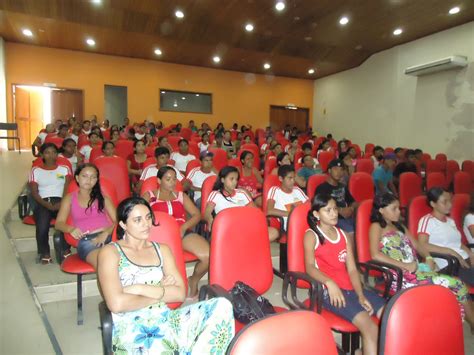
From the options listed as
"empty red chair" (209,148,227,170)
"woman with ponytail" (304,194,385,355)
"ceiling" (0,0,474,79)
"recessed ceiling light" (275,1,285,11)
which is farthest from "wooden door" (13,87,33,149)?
"woman with ponytail" (304,194,385,355)

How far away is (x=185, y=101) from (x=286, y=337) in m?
12.0

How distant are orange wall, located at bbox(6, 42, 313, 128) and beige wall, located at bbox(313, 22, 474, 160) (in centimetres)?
206

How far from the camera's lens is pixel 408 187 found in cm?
419

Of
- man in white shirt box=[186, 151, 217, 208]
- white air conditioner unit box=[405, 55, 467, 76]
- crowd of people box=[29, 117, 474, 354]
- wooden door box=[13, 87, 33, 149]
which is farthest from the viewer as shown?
wooden door box=[13, 87, 33, 149]

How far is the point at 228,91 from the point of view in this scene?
13.0 meters

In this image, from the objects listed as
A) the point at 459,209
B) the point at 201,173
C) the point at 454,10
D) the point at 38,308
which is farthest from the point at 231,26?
the point at 38,308

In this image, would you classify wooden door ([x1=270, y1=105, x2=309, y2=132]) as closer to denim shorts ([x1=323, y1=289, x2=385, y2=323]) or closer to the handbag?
denim shorts ([x1=323, y1=289, x2=385, y2=323])

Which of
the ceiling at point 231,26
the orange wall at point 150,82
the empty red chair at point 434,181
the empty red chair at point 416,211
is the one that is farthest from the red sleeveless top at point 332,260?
the orange wall at point 150,82

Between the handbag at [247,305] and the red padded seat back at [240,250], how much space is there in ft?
0.60

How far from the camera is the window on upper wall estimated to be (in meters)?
12.1

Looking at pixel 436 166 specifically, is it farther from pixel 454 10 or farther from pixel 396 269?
pixel 396 269

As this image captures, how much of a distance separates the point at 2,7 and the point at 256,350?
28.8ft

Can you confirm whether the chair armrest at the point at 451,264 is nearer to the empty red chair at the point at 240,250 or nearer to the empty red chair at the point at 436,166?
the empty red chair at the point at 240,250

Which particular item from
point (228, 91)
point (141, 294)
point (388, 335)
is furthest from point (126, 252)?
point (228, 91)
